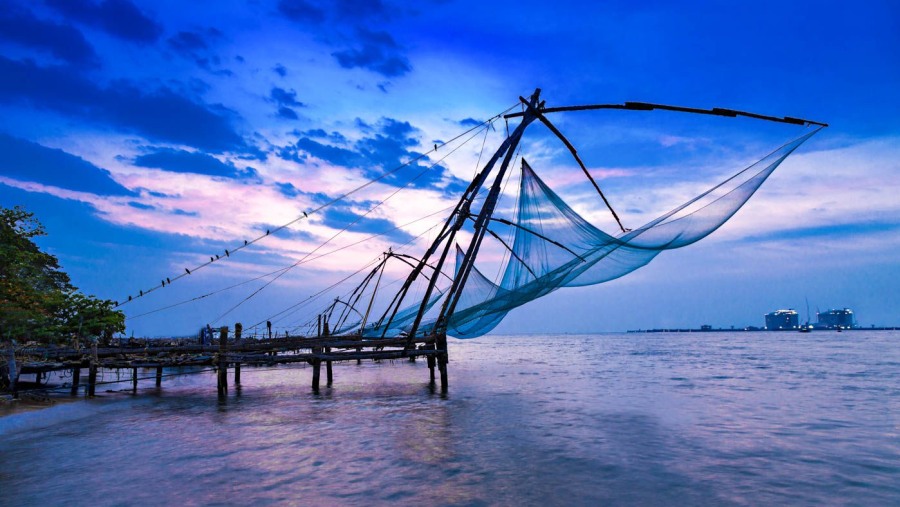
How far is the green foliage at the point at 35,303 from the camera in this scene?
48.1 ft

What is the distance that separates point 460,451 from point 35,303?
613 inches

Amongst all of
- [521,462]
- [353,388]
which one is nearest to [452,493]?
[521,462]

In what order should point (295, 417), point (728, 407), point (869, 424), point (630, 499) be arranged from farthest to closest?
point (728, 407), point (295, 417), point (869, 424), point (630, 499)

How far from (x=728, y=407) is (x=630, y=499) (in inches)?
335

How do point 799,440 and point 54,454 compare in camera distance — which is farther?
point 799,440

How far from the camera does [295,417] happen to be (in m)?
11.5

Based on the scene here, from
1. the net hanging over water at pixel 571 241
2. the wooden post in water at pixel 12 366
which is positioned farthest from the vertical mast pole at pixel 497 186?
the wooden post in water at pixel 12 366

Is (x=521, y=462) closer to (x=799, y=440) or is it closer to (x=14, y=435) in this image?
(x=799, y=440)

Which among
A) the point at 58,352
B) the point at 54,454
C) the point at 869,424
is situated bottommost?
the point at 869,424

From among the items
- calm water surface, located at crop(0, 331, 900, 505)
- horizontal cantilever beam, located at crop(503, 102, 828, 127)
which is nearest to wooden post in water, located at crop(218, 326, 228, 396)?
calm water surface, located at crop(0, 331, 900, 505)

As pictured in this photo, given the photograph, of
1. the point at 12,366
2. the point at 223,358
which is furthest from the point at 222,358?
the point at 12,366

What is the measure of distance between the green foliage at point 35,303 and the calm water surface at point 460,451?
3366mm

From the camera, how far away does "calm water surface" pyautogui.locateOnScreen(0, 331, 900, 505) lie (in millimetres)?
5984

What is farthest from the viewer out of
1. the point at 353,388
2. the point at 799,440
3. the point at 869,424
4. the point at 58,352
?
the point at 353,388
